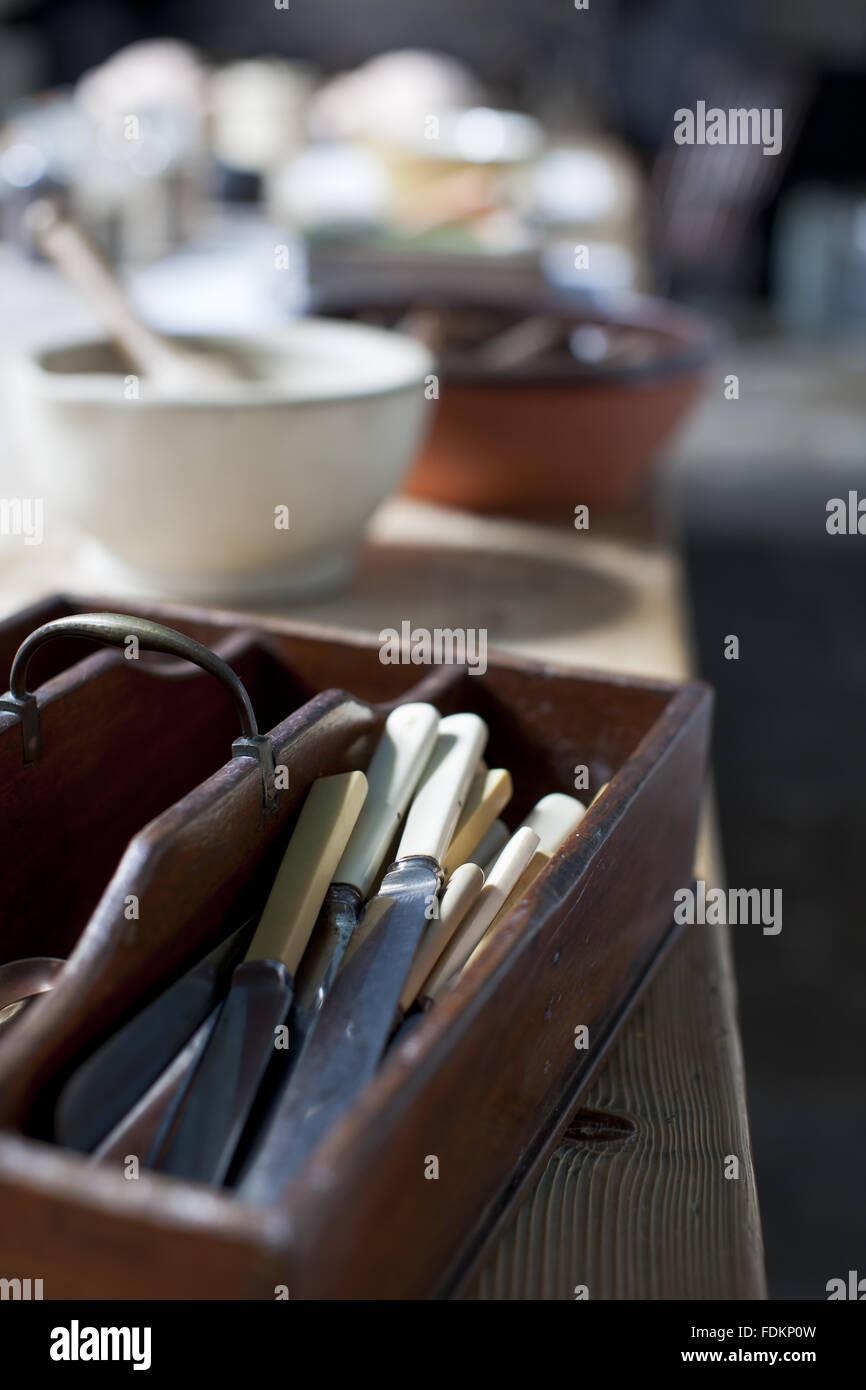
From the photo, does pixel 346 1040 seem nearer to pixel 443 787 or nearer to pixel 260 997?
pixel 260 997

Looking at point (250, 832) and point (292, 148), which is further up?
point (292, 148)

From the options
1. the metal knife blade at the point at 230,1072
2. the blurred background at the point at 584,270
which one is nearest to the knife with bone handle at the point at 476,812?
Answer: the metal knife blade at the point at 230,1072

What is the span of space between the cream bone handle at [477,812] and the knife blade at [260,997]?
0.17 feet

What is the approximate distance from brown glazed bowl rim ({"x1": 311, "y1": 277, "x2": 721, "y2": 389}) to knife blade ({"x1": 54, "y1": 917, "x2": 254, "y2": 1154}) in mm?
862

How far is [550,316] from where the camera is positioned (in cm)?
154

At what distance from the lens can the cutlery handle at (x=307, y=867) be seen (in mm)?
490

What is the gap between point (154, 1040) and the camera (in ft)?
1.46

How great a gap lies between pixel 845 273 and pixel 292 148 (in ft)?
9.81

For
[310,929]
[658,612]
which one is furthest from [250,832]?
[658,612]

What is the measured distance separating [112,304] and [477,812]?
686 mm

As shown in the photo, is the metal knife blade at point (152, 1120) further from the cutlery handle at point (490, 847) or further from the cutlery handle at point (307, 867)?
the cutlery handle at point (490, 847)

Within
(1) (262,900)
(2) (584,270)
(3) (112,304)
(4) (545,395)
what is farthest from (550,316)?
(1) (262,900)

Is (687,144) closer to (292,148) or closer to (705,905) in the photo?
(292,148)

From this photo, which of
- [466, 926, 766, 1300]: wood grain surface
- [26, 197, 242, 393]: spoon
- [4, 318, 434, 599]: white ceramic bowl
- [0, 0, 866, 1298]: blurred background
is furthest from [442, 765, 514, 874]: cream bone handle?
[0, 0, 866, 1298]: blurred background
